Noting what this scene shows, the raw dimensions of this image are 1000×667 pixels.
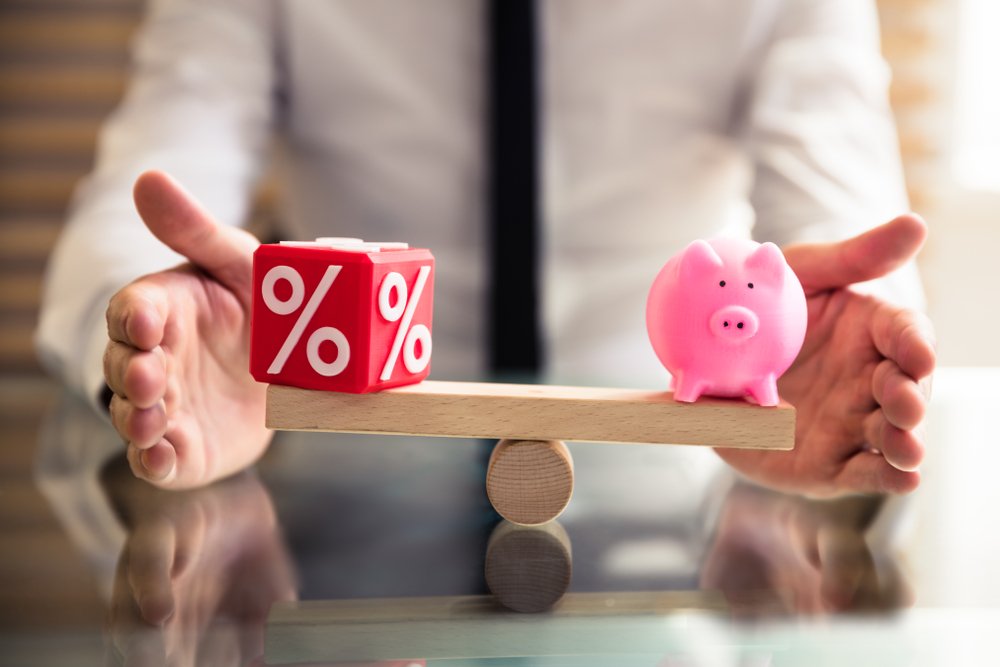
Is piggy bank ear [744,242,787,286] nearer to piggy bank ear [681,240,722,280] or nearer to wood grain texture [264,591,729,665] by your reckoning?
piggy bank ear [681,240,722,280]

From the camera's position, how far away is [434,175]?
53.9 inches

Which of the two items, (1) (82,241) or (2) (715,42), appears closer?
(1) (82,241)

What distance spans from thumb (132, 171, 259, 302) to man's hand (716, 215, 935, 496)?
0.42 metres

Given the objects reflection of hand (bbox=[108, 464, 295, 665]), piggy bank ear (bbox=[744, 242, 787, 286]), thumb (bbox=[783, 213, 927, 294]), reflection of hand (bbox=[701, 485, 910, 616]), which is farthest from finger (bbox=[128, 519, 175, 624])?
thumb (bbox=[783, 213, 927, 294])

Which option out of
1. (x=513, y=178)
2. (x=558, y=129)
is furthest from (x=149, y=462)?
(x=558, y=129)

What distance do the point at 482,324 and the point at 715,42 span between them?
502mm

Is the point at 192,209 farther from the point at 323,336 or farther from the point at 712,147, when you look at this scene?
the point at 712,147

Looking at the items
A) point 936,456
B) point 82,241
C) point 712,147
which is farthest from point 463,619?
point 712,147

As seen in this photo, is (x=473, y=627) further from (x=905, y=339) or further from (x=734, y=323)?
(x=905, y=339)

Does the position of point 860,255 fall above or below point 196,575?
above

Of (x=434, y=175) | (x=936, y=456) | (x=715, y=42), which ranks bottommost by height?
(x=936, y=456)

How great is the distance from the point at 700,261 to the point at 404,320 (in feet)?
0.67

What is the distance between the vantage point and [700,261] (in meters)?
0.62

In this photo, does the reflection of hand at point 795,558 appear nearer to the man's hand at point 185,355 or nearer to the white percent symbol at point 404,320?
the white percent symbol at point 404,320
